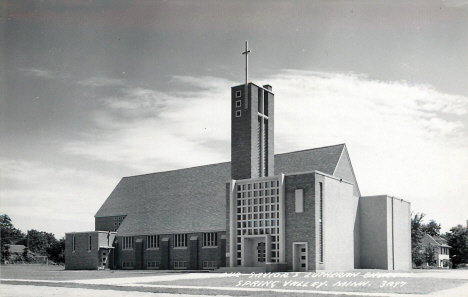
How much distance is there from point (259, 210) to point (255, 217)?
735 millimetres

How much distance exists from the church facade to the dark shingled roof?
0.48 ft

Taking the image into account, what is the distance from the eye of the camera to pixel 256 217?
148 feet

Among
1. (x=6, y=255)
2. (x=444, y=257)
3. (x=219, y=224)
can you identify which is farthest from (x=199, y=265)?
(x=444, y=257)

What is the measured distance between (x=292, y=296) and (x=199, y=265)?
3415cm

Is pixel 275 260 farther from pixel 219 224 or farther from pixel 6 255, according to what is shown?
pixel 6 255

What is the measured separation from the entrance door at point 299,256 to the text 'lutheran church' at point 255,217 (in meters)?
0.08

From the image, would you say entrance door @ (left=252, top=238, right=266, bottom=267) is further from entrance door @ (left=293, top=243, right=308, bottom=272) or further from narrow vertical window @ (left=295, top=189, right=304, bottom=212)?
narrow vertical window @ (left=295, top=189, right=304, bottom=212)

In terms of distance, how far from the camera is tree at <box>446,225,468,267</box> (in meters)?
72.2

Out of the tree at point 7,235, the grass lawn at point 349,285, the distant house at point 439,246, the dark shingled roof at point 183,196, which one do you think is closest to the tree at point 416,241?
the distant house at point 439,246

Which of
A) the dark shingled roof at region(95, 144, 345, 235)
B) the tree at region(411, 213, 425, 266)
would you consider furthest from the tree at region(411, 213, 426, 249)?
the dark shingled roof at region(95, 144, 345, 235)

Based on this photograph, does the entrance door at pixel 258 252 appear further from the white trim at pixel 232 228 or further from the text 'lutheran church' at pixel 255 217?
the white trim at pixel 232 228

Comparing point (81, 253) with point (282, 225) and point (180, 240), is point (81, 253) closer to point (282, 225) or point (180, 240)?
point (180, 240)

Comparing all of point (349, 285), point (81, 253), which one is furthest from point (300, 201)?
point (81, 253)

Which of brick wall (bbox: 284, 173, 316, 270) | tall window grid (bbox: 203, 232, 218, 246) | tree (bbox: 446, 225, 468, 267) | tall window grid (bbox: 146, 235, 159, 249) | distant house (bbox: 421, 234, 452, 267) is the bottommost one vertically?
distant house (bbox: 421, 234, 452, 267)
